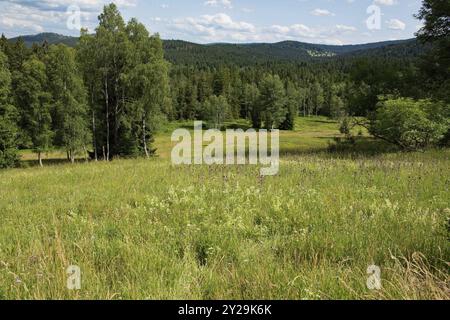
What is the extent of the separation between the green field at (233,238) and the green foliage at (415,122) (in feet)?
40.2

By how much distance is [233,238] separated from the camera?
5.11 metres

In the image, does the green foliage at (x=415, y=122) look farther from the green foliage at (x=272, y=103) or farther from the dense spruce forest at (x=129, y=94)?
the green foliage at (x=272, y=103)

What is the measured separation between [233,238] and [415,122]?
19.0m

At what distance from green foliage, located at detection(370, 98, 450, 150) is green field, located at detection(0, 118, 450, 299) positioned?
12.2 metres

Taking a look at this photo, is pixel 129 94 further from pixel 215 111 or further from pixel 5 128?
pixel 215 111

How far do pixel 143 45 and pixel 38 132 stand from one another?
1818 cm

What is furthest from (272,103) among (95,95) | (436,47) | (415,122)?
(415,122)

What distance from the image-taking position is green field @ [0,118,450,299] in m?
3.64

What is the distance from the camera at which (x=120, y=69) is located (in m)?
38.2

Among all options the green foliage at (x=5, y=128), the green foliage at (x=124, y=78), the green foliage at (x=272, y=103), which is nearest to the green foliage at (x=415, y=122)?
the green foliage at (x=124, y=78)

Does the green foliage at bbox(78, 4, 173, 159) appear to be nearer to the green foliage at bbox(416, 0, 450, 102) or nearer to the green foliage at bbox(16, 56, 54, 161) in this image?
the green foliage at bbox(16, 56, 54, 161)

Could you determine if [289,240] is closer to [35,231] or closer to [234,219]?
[234,219]

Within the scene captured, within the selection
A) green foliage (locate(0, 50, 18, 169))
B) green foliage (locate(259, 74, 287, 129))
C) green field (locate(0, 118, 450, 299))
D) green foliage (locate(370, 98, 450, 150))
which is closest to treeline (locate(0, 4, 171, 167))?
green foliage (locate(0, 50, 18, 169))
